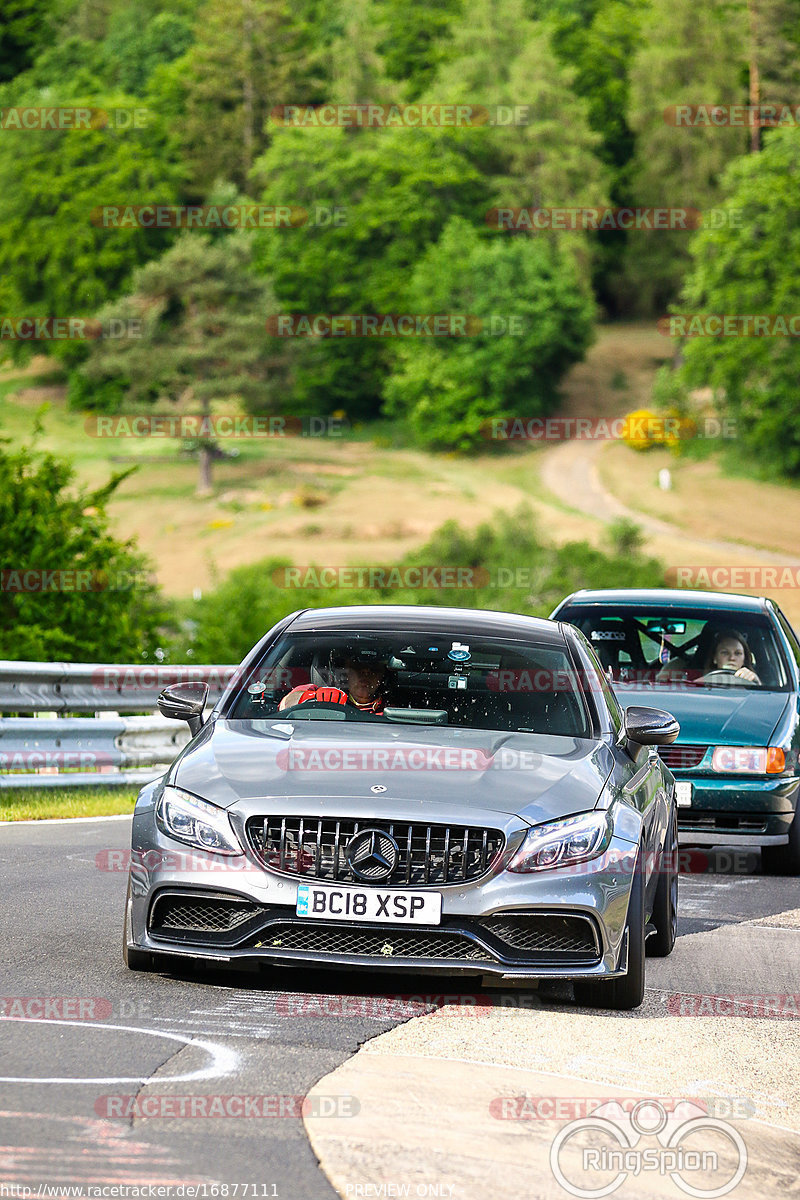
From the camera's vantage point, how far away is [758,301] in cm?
8912

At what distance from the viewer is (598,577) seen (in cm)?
7044

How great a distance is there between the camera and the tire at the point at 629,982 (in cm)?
658

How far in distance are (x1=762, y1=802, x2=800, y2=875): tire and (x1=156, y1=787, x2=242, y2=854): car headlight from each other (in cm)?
610

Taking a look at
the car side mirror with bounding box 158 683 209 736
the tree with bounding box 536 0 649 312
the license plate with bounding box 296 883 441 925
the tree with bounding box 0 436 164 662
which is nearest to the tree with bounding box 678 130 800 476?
the tree with bounding box 536 0 649 312

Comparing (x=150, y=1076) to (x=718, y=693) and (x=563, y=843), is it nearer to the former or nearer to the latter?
(x=563, y=843)

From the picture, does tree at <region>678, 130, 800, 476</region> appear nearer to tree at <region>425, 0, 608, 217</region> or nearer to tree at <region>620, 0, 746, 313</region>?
tree at <region>620, 0, 746, 313</region>

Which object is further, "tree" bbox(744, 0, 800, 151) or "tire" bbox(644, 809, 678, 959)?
"tree" bbox(744, 0, 800, 151)

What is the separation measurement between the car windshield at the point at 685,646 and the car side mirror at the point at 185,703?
5511mm

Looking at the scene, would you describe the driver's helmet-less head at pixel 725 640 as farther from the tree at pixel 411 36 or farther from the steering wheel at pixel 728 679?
the tree at pixel 411 36

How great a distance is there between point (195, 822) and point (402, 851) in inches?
29.3

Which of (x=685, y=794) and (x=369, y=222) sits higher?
(x=369, y=222)

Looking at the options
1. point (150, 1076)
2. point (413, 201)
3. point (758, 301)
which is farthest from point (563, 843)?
point (413, 201)

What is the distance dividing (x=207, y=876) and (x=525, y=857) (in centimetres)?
107

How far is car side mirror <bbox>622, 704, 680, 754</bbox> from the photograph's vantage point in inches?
297
